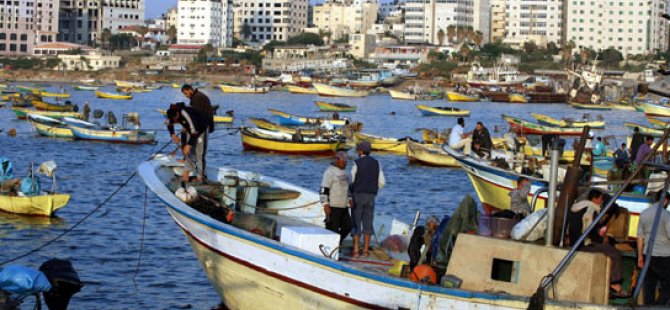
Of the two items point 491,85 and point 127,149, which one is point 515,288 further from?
point 491,85

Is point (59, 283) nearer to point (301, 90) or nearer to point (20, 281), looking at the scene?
point (20, 281)

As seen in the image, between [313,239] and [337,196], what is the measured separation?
4.49 ft

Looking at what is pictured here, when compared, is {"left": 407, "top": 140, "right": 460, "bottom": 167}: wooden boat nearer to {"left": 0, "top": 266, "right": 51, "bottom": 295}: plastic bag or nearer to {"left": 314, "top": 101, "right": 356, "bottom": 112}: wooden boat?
{"left": 0, "top": 266, "right": 51, "bottom": 295}: plastic bag

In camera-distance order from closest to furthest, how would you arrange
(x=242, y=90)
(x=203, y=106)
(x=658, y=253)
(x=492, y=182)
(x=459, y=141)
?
(x=658, y=253) → (x=203, y=106) → (x=492, y=182) → (x=459, y=141) → (x=242, y=90)

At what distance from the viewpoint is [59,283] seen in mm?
14578

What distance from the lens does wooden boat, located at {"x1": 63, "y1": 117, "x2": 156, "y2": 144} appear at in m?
51.8

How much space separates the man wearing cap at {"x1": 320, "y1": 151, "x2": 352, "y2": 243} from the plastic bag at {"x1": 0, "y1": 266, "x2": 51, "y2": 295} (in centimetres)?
403

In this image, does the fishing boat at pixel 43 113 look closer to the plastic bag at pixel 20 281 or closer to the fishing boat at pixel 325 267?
the fishing boat at pixel 325 267

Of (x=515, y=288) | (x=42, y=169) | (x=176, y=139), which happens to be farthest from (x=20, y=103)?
(x=515, y=288)

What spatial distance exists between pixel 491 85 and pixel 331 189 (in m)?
146

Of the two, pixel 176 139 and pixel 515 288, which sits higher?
pixel 176 139

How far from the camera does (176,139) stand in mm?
17797

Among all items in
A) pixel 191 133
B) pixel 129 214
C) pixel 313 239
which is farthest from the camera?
pixel 129 214

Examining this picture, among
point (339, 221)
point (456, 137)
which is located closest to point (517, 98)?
point (456, 137)
